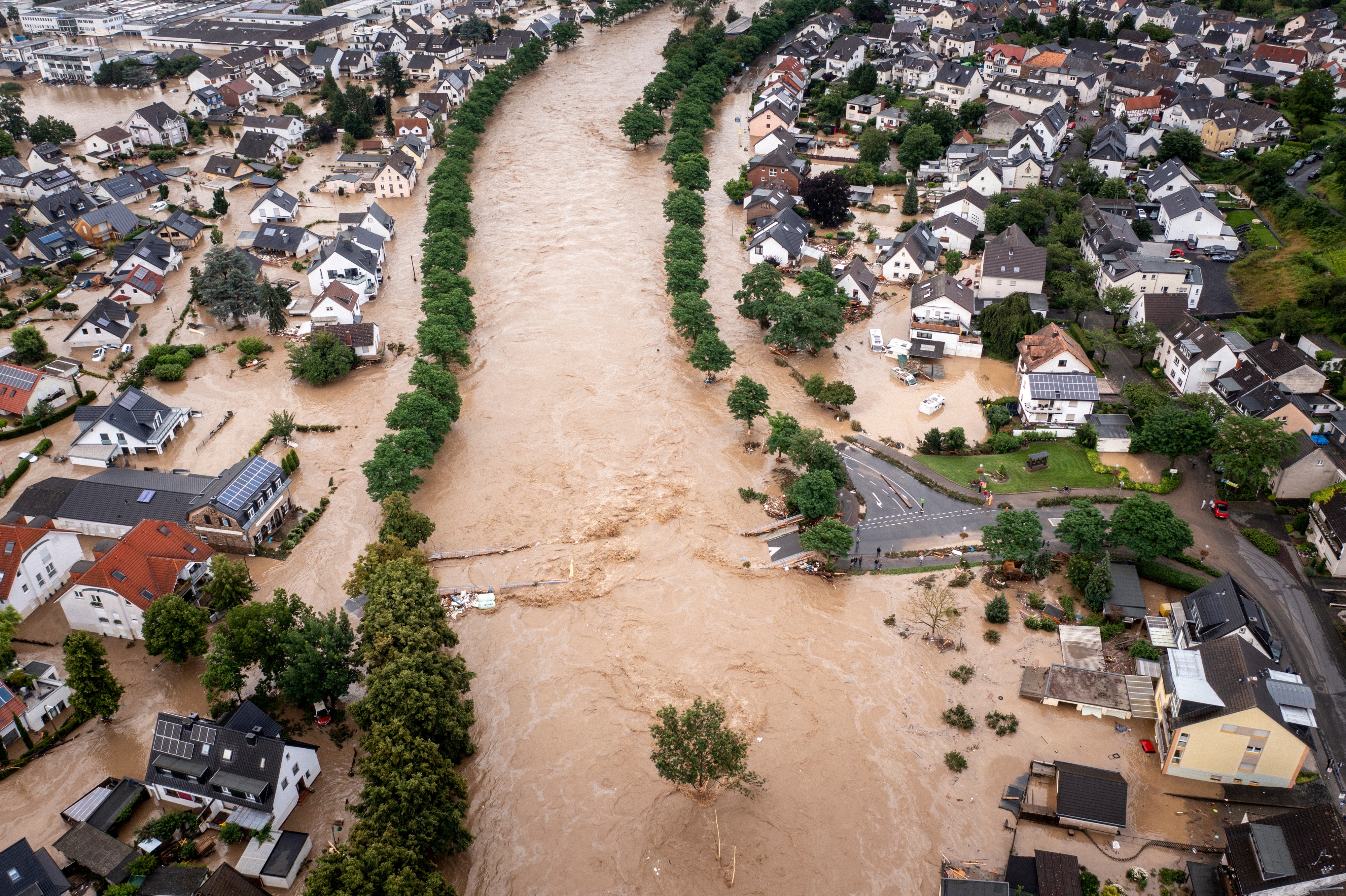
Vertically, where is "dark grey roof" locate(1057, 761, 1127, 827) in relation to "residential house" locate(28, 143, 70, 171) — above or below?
below

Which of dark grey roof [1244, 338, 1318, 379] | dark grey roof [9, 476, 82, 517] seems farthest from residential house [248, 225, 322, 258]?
dark grey roof [1244, 338, 1318, 379]

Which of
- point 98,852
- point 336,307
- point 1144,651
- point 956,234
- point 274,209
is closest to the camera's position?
point 98,852

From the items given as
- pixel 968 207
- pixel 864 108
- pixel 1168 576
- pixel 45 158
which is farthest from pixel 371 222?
pixel 1168 576

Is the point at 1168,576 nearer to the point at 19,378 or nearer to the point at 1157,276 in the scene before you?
the point at 1157,276

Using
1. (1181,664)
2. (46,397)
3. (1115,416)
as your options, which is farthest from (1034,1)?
(46,397)

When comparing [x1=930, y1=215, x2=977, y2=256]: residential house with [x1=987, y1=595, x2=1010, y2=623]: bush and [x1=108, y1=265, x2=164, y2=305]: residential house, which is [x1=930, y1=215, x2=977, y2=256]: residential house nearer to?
[x1=987, y1=595, x2=1010, y2=623]: bush
